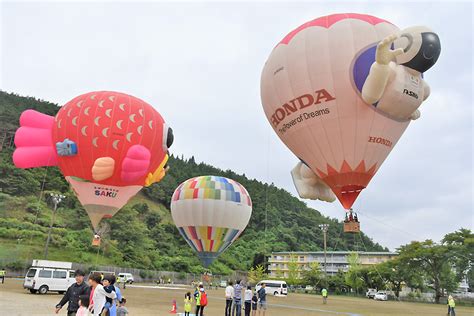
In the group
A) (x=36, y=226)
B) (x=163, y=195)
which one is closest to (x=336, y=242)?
(x=163, y=195)

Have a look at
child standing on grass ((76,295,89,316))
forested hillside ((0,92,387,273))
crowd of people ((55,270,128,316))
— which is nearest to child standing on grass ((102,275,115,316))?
crowd of people ((55,270,128,316))

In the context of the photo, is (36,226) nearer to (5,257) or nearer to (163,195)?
(5,257)

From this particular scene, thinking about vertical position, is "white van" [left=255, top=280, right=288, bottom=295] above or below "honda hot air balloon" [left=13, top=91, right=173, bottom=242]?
below

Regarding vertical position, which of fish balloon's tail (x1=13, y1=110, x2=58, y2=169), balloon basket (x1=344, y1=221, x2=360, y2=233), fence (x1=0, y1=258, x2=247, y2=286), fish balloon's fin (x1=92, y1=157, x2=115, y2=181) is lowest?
fence (x1=0, y1=258, x2=247, y2=286)

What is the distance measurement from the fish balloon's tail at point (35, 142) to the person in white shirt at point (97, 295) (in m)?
15.8

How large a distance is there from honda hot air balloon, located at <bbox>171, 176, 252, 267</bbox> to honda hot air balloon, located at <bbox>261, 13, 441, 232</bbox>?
12735 mm

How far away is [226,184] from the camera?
26625mm

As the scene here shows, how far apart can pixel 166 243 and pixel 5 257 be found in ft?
113

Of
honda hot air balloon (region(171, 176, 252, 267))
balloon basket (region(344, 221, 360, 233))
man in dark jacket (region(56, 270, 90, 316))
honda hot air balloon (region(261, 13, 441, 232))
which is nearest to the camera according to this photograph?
man in dark jacket (region(56, 270, 90, 316))

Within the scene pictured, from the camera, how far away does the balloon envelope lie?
39.7ft

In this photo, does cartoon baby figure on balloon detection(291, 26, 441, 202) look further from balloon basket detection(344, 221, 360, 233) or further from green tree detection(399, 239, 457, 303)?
green tree detection(399, 239, 457, 303)

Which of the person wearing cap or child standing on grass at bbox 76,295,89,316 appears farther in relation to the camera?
the person wearing cap

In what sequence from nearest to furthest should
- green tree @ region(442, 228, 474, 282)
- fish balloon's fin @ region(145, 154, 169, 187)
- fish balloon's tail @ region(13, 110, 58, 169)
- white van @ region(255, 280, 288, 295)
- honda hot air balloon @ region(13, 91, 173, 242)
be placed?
honda hot air balloon @ region(13, 91, 173, 242) → fish balloon's tail @ region(13, 110, 58, 169) → fish balloon's fin @ region(145, 154, 169, 187) → white van @ region(255, 280, 288, 295) → green tree @ region(442, 228, 474, 282)

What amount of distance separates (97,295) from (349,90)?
29.5ft
